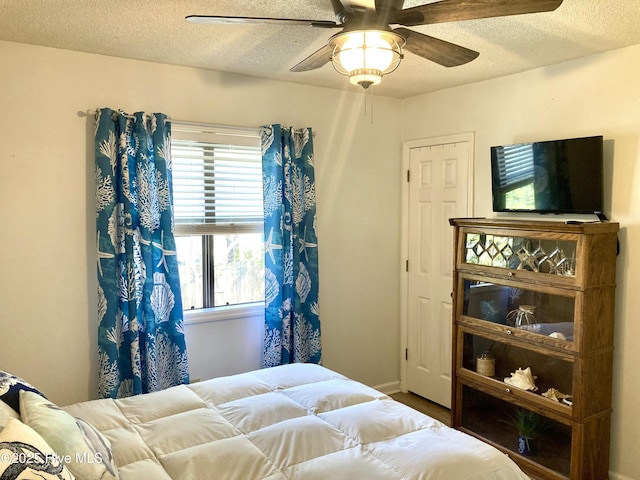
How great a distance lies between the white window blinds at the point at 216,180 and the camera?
3367mm

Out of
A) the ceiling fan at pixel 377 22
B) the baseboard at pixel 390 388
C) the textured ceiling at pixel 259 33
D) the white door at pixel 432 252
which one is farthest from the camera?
the baseboard at pixel 390 388

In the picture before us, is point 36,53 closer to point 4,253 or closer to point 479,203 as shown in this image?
point 4,253

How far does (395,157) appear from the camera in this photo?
430cm

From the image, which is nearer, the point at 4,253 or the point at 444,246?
the point at 4,253

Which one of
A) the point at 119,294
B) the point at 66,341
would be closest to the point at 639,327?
the point at 119,294

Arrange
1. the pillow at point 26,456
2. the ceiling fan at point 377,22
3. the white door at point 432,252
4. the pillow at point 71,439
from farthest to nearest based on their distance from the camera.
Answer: the white door at point 432,252
the ceiling fan at point 377,22
the pillow at point 71,439
the pillow at point 26,456

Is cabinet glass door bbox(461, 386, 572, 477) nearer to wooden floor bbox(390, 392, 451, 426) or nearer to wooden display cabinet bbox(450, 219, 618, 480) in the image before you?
wooden display cabinet bbox(450, 219, 618, 480)

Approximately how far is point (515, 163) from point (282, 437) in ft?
7.60

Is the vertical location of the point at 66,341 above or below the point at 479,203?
below

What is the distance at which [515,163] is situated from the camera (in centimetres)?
330

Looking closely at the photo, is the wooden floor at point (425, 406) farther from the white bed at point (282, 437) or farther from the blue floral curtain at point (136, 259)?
the blue floral curtain at point (136, 259)

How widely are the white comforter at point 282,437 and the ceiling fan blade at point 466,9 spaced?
1556 mm

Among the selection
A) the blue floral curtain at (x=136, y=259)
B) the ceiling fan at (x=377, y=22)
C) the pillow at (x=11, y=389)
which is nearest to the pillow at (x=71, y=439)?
the pillow at (x=11, y=389)

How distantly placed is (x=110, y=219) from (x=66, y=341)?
775mm
